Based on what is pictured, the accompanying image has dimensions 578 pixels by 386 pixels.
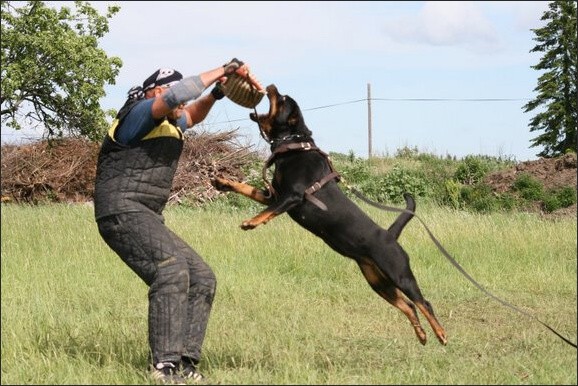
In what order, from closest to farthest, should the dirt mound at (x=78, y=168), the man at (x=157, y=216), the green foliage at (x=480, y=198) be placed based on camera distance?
the man at (x=157, y=216), the green foliage at (x=480, y=198), the dirt mound at (x=78, y=168)

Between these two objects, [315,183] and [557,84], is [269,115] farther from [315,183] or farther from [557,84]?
[557,84]

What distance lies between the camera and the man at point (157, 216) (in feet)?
15.2

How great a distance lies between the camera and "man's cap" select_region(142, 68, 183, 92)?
4.86 m

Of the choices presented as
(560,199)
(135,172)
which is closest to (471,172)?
(560,199)

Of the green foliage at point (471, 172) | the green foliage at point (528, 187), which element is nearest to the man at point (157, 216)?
the green foliage at point (528, 187)

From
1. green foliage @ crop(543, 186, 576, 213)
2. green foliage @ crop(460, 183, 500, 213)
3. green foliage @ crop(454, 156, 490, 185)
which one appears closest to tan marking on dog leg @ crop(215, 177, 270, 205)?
green foliage @ crop(460, 183, 500, 213)

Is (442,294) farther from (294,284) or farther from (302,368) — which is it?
(302,368)

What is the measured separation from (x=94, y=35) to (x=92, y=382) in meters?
14.4

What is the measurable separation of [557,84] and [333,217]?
1381cm

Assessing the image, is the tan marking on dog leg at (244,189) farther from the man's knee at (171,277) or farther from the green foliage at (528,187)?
the green foliage at (528,187)

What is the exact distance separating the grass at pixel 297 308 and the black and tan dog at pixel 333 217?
0.47m

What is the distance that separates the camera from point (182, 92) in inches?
174

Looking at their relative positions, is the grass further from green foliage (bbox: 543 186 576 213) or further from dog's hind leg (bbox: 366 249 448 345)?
green foliage (bbox: 543 186 576 213)

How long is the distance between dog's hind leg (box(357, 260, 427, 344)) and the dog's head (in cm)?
94
